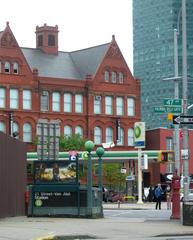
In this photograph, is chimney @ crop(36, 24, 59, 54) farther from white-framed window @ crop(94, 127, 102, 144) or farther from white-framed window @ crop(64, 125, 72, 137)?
white-framed window @ crop(94, 127, 102, 144)

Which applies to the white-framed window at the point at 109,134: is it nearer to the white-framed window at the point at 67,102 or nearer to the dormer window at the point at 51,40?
the white-framed window at the point at 67,102

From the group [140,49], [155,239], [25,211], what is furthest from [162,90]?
[155,239]

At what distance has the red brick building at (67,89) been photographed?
3492 inches

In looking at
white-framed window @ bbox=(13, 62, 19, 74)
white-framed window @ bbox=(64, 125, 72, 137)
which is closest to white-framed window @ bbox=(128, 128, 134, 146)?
white-framed window @ bbox=(64, 125, 72, 137)

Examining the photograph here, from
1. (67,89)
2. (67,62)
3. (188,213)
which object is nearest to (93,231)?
(188,213)

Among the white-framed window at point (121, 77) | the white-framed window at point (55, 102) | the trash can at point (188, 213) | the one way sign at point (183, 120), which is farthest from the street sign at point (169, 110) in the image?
the white-framed window at point (121, 77)

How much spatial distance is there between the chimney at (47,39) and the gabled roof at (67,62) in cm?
78

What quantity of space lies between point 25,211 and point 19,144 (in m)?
3.33

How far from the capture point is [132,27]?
40.9 meters

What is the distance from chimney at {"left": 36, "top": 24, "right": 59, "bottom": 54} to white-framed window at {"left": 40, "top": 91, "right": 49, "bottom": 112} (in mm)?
9165

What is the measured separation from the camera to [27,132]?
89688 mm

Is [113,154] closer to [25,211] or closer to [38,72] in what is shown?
[38,72]

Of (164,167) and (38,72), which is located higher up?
(38,72)

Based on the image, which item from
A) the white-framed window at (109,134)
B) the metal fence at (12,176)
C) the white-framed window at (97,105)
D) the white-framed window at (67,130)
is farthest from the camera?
the white-framed window at (109,134)
